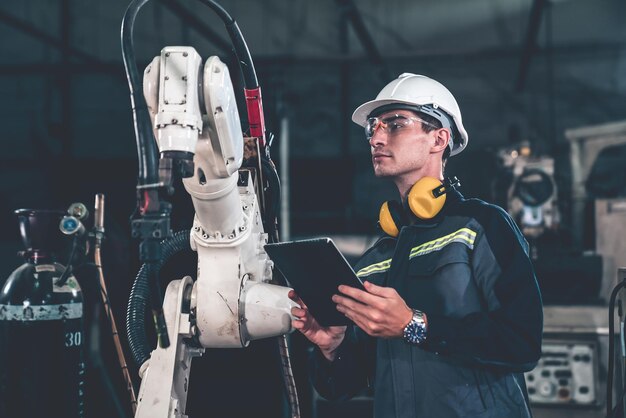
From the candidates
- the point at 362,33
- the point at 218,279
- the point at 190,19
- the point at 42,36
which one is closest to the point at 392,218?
the point at 218,279

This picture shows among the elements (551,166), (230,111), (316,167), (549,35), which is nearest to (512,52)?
(549,35)

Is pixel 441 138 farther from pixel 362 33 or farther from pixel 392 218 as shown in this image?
pixel 362 33

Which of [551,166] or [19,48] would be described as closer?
[551,166]

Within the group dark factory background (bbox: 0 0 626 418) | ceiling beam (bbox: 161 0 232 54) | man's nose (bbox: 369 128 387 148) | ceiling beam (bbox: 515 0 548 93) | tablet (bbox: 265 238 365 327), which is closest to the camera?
tablet (bbox: 265 238 365 327)

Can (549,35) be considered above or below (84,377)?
above

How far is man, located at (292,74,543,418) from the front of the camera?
1.51 meters

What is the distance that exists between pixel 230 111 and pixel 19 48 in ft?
23.8

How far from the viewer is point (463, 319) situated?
156cm

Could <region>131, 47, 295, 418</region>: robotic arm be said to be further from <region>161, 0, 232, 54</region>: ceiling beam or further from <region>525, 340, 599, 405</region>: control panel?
<region>161, 0, 232, 54</region>: ceiling beam

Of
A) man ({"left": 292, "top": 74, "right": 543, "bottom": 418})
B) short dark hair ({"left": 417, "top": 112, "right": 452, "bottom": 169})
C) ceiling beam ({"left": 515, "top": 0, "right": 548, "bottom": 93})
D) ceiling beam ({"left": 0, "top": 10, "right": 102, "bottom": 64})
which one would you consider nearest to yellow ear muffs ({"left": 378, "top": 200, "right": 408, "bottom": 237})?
man ({"left": 292, "top": 74, "right": 543, "bottom": 418})

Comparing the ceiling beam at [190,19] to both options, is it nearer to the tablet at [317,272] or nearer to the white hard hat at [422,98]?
the white hard hat at [422,98]

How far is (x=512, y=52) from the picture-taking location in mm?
6953

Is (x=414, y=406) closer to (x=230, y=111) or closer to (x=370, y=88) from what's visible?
(x=230, y=111)

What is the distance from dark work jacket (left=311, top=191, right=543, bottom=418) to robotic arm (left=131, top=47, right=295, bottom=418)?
0.33 m
